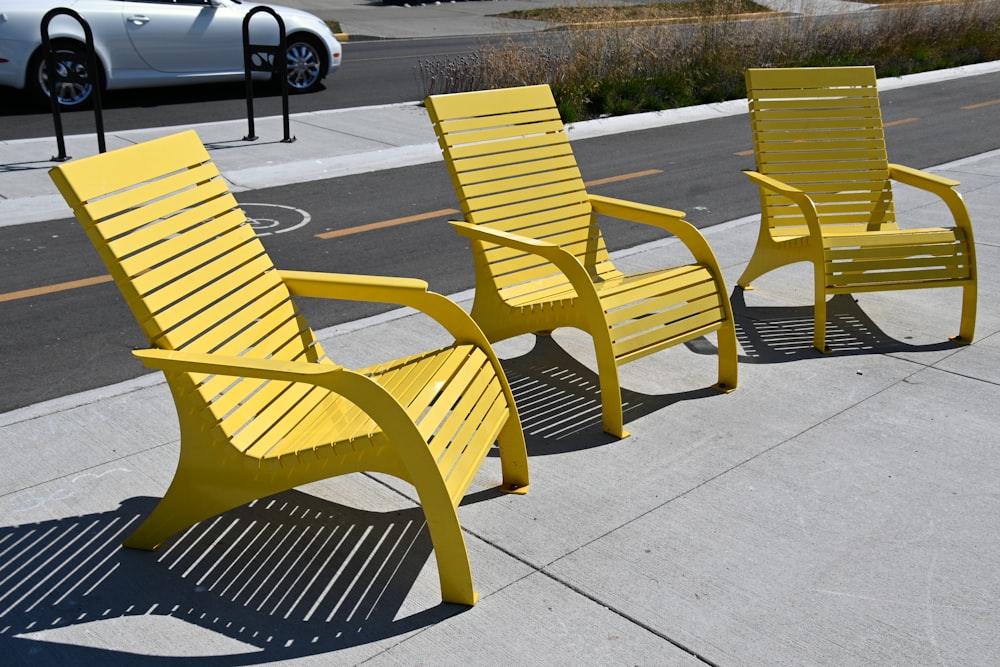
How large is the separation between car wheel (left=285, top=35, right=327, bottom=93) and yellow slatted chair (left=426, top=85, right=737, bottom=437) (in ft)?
31.8

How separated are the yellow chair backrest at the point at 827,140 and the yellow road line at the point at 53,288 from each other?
4.46 metres

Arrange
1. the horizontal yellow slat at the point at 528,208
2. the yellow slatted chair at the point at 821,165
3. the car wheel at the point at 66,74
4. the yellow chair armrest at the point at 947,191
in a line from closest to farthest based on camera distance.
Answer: the horizontal yellow slat at the point at 528,208 < the yellow chair armrest at the point at 947,191 < the yellow slatted chair at the point at 821,165 < the car wheel at the point at 66,74

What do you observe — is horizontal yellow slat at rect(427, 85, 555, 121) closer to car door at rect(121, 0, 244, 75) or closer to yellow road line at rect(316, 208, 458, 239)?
yellow road line at rect(316, 208, 458, 239)

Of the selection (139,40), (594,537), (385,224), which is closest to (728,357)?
(594,537)

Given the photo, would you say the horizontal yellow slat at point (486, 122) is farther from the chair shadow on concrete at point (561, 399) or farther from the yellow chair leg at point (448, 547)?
the yellow chair leg at point (448, 547)

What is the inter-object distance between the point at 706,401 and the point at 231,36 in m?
10.6

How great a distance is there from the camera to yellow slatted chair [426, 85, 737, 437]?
4.92m

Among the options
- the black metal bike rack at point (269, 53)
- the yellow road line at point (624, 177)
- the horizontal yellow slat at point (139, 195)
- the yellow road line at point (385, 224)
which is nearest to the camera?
the horizontal yellow slat at point (139, 195)

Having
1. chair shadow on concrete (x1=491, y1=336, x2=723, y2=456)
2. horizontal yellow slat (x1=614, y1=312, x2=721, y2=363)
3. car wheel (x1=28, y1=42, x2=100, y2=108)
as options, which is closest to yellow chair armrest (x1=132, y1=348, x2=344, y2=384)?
chair shadow on concrete (x1=491, y1=336, x2=723, y2=456)

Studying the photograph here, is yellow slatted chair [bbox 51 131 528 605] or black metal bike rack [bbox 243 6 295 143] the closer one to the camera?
yellow slatted chair [bbox 51 131 528 605]

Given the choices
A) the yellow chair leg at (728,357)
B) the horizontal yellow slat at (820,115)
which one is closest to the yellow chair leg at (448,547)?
the yellow chair leg at (728,357)

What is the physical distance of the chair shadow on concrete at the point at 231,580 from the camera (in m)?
3.41

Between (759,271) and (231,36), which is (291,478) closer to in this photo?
(759,271)

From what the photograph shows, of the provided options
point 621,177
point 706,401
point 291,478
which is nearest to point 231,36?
point 621,177
